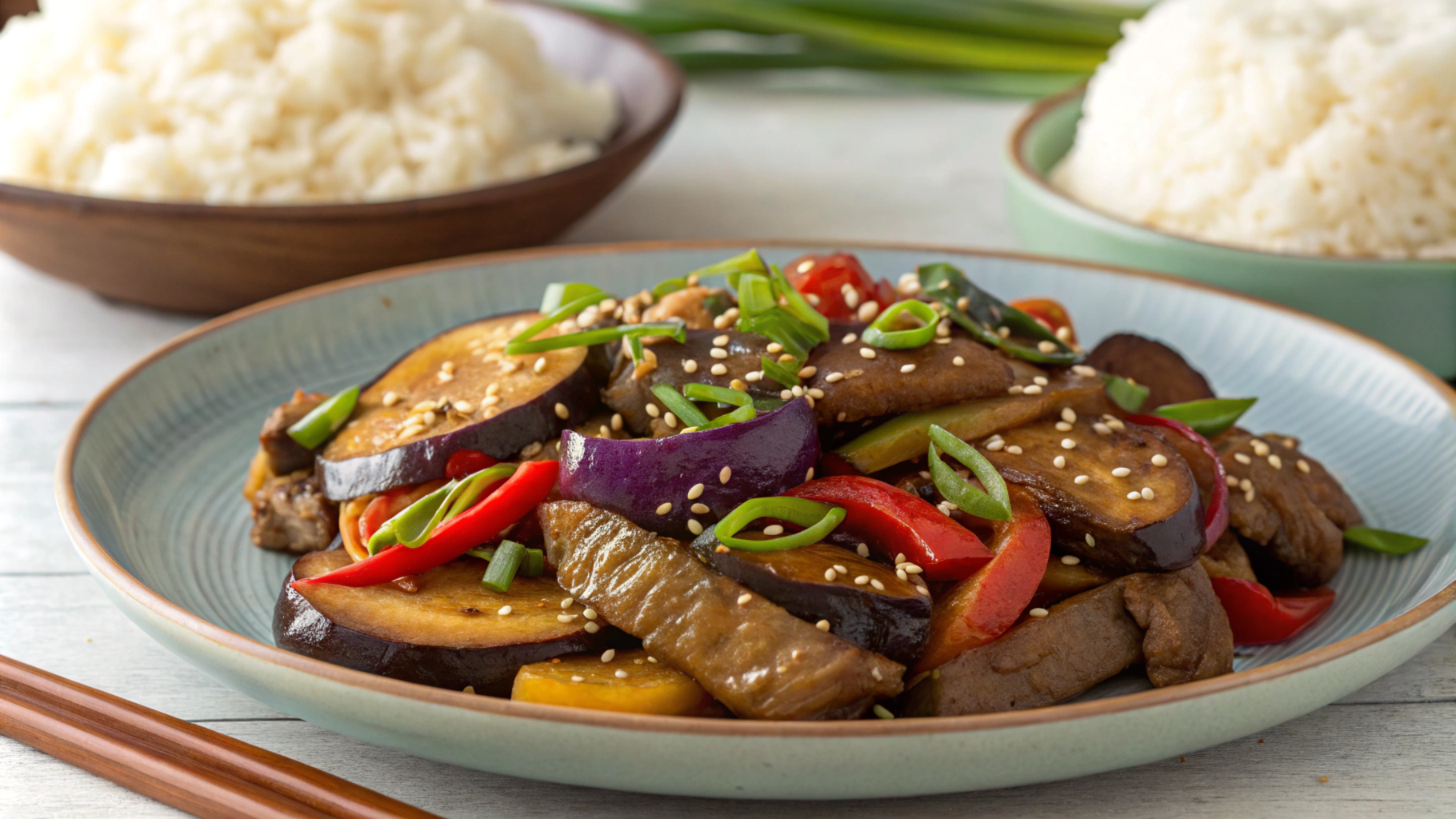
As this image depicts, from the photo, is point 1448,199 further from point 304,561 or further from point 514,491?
point 304,561

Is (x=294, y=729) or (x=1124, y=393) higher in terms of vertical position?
(x=1124, y=393)

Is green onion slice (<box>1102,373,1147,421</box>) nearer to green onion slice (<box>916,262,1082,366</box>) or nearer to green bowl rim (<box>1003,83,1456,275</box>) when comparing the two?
green onion slice (<box>916,262,1082,366</box>)

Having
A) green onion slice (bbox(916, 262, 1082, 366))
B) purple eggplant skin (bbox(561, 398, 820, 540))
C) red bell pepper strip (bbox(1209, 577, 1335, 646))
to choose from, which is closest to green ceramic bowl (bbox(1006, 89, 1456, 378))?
green onion slice (bbox(916, 262, 1082, 366))

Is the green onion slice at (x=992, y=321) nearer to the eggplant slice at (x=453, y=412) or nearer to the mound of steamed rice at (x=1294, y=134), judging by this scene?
the eggplant slice at (x=453, y=412)

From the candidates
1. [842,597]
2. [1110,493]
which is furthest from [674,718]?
[1110,493]

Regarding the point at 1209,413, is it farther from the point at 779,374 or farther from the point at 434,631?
the point at 434,631

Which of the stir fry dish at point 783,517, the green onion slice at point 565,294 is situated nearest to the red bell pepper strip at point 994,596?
the stir fry dish at point 783,517

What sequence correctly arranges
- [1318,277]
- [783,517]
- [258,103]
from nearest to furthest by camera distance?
[783,517]
[1318,277]
[258,103]
